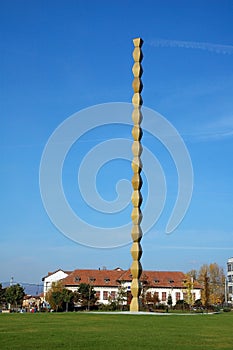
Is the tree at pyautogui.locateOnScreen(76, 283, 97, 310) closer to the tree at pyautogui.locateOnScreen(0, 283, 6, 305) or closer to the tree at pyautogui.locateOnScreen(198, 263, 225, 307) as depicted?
the tree at pyautogui.locateOnScreen(0, 283, 6, 305)

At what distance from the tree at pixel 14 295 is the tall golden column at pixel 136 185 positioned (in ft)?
88.3

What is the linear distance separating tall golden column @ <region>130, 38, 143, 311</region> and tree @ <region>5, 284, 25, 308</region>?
26.9 meters

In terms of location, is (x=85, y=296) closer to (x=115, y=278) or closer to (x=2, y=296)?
(x=2, y=296)

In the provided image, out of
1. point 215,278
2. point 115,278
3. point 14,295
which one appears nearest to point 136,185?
point 14,295

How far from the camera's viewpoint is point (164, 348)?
336 inches

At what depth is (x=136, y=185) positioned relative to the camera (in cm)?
2388

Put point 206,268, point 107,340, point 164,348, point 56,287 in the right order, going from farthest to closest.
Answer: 1. point 206,268
2. point 56,287
3. point 107,340
4. point 164,348

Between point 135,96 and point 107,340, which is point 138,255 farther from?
point 107,340

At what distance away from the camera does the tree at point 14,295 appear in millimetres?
47688

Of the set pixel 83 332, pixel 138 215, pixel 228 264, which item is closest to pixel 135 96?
pixel 138 215

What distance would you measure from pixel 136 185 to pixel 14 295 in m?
28.0

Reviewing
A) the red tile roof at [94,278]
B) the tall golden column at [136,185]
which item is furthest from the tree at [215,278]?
the tall golden column at [136,185]

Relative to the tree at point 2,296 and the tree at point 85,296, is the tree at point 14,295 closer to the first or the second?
the tree at point 2,296

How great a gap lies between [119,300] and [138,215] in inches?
849
